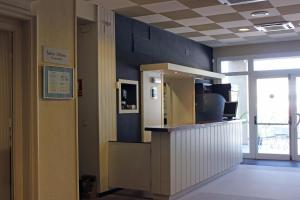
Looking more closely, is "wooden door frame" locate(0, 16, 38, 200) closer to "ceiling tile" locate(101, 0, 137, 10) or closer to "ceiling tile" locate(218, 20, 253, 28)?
"ceiling tile" locate(101, 0, 137, 10)

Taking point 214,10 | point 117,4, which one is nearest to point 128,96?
point 117,4

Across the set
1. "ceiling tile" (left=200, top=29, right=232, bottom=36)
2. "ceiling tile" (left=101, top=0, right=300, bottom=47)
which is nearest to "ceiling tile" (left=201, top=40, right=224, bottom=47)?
"ceiling tile" (left=101, top=0, right=300, bottom=47)

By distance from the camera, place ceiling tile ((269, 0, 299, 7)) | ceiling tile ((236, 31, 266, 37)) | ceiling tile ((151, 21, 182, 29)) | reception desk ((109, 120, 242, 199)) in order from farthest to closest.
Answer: ceiling tile ((236, 31, 266, 37)) < ceiling tile ((151, 21, 182, 29)) < ceiling tile ((269, 0, 299, 7)) < reception desk ((109, 120, 242, 199))

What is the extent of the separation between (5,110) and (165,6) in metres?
3.19

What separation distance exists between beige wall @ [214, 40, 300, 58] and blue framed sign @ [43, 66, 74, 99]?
642cm

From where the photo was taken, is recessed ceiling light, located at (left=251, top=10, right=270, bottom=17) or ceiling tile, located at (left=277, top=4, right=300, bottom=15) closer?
ceiling tile, located at (left=277, top=4, right=300, bottom=15)

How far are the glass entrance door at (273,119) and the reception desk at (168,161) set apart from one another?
10.0 feet

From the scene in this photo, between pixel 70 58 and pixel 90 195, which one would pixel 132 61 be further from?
pixel 70 58

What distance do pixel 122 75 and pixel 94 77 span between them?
622mm

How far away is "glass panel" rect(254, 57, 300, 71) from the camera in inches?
326

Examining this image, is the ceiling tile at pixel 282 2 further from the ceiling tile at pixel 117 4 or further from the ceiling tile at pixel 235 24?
the ceiling tile at pixel 117 4

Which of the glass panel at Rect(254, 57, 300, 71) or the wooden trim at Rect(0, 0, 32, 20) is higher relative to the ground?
the glass panel at Rect(254, 57, 300, 71)

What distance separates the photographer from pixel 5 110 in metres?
2.73

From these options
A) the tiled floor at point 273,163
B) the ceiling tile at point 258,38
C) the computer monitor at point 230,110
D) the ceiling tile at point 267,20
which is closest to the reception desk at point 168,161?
Answer: the computer monitor at point 230,110
